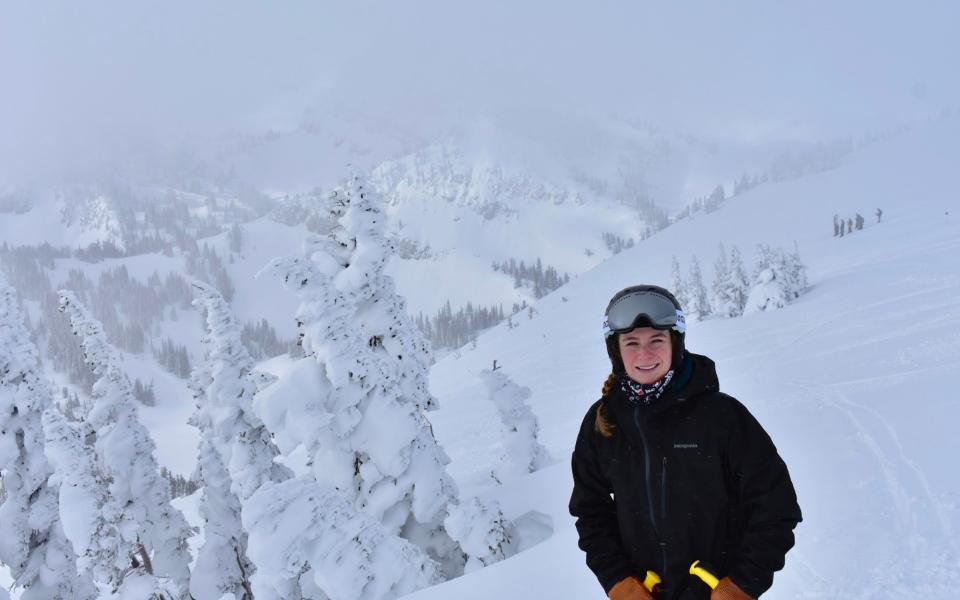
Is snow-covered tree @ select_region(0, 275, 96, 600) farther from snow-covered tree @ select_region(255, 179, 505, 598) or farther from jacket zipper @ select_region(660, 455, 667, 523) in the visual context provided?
jacket zipper @ select_region(660, 455, 667, 523)

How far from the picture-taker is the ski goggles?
3.13 m

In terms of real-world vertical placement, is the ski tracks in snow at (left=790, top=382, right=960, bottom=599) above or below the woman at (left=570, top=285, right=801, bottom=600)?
below

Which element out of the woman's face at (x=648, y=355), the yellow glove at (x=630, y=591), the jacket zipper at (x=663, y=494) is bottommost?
the yellow glove at (x=630, y=591)

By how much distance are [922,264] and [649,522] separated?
39.2 metres

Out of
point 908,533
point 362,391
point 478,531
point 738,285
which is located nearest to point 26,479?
point 362,391

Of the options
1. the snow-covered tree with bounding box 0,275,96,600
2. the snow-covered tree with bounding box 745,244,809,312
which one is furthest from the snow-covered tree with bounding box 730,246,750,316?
the snow-covered tree with bounding box 0,275,96,600

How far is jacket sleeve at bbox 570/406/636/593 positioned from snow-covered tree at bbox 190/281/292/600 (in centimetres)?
1397

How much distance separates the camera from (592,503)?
3.56 m

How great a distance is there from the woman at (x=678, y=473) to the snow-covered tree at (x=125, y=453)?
777 inches

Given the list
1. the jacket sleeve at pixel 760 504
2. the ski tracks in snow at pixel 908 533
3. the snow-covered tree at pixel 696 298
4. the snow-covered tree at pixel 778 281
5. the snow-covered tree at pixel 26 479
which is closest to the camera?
the jacket sleeve at pixel 760 504

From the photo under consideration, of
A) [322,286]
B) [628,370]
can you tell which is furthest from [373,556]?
[628,370]

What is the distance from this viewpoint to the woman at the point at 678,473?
2.90 m

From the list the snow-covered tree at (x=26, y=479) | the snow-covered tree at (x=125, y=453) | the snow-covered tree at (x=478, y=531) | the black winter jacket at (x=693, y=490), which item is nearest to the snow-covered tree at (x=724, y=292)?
the snow-covered tree at (x=478, y=531)

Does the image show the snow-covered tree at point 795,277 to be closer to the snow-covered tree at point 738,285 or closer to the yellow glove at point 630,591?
the snow-covered tree at point 738,285
